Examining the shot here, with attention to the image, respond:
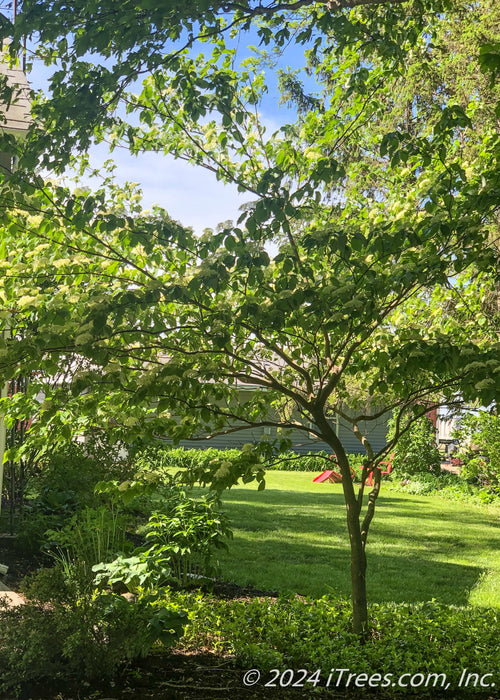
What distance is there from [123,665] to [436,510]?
9252mm

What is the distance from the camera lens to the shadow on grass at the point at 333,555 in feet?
20.2

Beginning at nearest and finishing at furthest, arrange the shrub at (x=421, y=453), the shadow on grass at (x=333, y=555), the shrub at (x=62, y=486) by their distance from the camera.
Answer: the shadow on grass at (x=333, y=555)
the shrub at (x=62, y=486)
the shrub at (x=421, y=453)

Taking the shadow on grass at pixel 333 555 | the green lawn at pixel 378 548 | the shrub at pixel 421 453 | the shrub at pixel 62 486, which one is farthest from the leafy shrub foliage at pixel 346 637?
→ the shrub at pixel 421 453

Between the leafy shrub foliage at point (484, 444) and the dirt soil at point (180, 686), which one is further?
the leafy shrub foliage at point (484, 444)

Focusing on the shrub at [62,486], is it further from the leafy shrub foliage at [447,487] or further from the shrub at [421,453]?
the shrub at [421,453]

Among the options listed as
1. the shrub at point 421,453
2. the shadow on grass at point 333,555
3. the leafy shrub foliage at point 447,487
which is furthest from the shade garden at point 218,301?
the shrub at point 421,453

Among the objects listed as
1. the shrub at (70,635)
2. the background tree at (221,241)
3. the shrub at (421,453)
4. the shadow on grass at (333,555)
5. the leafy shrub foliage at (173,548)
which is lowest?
the shadow on grass at (333,555)

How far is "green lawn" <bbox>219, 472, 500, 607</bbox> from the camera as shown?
6207mm

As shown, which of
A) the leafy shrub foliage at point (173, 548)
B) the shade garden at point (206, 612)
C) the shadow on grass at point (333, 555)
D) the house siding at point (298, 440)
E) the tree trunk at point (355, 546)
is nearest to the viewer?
the shade garden at point (206, 612)

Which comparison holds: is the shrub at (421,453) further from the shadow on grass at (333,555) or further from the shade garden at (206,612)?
the shade garden at (206,612)

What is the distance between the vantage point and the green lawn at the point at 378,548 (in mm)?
6207

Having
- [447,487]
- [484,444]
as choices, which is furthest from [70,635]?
[447,487]

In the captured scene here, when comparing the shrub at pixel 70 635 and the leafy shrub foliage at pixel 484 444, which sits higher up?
the leafy shrub foliage at pixel 484 444

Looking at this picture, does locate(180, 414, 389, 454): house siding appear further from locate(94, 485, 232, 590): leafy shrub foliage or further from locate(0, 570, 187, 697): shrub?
locate(0, 570, 187, 697): shrub
